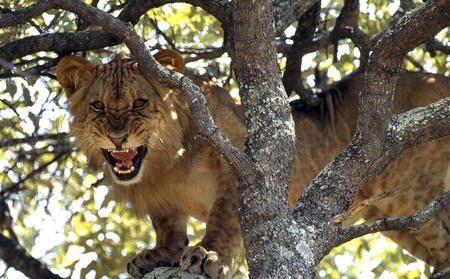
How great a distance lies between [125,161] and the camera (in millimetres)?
5609

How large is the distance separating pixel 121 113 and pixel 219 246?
3.50 ft

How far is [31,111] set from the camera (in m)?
6.68

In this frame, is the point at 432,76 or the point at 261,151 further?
the point at 432,76

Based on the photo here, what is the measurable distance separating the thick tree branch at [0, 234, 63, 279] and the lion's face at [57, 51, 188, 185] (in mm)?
860

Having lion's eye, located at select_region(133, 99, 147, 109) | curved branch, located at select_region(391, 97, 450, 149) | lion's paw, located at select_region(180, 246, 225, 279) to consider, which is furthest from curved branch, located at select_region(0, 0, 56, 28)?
curved branch, located at select_region(391, 97, 450, 149)

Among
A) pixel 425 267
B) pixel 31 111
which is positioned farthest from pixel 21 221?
pixel 425 267

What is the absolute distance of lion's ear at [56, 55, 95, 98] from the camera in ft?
18.5

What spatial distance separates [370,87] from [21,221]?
5.36 m

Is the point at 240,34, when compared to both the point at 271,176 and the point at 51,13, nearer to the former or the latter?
the point at 271,176

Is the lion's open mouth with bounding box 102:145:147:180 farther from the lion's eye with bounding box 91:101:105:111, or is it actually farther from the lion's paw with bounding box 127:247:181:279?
the lion's paw with bounding box 127:247:181:279

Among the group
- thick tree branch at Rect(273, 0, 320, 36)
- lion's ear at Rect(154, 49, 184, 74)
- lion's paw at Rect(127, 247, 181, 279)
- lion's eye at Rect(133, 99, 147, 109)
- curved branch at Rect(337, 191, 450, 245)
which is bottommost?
lion's paw at Rect(127, 247, 181, 279)

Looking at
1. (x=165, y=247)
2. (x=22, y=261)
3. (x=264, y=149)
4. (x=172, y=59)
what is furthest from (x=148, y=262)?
(x=264, y=149)

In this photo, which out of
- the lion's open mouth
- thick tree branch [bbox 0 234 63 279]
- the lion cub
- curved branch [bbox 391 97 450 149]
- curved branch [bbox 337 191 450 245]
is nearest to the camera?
curved branch [bbox 337 191 450 245]

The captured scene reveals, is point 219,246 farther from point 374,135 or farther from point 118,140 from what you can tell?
point 374,135
